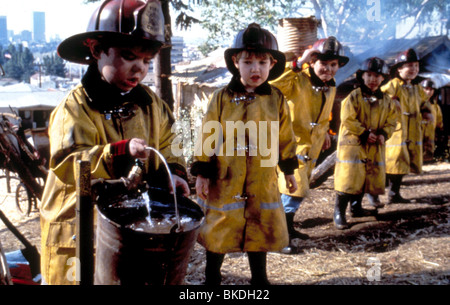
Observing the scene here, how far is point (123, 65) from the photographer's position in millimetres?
2193

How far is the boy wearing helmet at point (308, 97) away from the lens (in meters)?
4.59

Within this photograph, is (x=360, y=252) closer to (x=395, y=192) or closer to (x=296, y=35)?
(x=395, y=192)

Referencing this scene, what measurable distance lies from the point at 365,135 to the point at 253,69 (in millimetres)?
2688

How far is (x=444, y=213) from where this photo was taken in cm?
620

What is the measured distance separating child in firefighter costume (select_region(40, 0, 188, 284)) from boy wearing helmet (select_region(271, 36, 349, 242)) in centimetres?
251

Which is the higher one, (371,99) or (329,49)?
(329,49)

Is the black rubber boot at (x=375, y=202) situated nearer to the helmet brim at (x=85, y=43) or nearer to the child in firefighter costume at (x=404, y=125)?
the child in firefighter costume at (x=404, y=125)

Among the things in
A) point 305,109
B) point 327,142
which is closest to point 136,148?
point 305,109

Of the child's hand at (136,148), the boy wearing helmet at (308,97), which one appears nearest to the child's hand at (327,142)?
the boy wearing helmet at (308,97)

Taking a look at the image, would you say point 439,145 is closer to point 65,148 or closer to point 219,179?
point 219,179

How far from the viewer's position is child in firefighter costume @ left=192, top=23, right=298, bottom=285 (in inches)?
126

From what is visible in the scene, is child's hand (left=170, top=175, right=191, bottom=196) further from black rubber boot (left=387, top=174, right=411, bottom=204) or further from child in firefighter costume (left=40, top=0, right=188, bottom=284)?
black rubber boot (left=387, top=174, right=411, bottom=204)

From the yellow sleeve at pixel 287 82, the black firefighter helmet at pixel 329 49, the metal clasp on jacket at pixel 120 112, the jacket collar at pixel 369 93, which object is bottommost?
the metal clasp on jacket at pixel 120 112

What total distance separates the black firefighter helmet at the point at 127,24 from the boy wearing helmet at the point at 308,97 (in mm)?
2501
